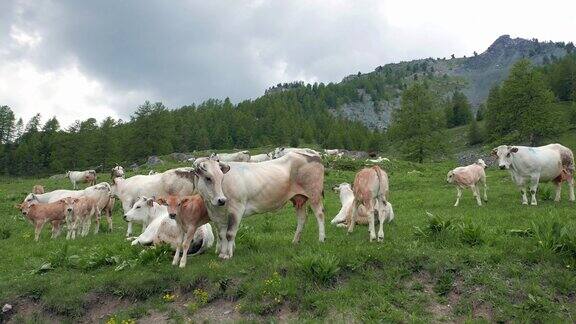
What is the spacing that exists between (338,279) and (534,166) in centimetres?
1360

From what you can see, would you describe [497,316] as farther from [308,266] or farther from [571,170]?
[571,170]

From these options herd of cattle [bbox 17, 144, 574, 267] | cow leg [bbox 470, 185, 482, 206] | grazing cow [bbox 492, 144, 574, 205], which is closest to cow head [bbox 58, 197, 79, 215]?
herd of cattle [bbox 17, 144, 574, 267]

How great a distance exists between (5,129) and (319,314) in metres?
135

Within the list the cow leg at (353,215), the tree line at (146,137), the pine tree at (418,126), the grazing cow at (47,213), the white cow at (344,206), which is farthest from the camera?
the tree line at (146,137)

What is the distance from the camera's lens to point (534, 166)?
20.0 meters

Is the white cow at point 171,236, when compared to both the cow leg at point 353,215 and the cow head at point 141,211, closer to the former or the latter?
the cow head at point 141,211

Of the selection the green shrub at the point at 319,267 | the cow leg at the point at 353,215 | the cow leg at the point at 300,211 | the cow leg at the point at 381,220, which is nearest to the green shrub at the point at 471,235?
the cow leg at the point at 381,220

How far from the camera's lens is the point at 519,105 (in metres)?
65.0

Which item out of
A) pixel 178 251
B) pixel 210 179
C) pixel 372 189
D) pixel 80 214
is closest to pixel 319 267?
pixel 210 179

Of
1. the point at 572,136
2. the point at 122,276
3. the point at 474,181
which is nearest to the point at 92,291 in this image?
the point at 122,276

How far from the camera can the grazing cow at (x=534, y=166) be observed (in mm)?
20047

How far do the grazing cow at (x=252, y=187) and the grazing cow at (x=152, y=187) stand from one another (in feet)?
22.4

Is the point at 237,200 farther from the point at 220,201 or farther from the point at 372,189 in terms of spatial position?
the point at 372,189

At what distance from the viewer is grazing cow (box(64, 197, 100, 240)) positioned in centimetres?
1855
